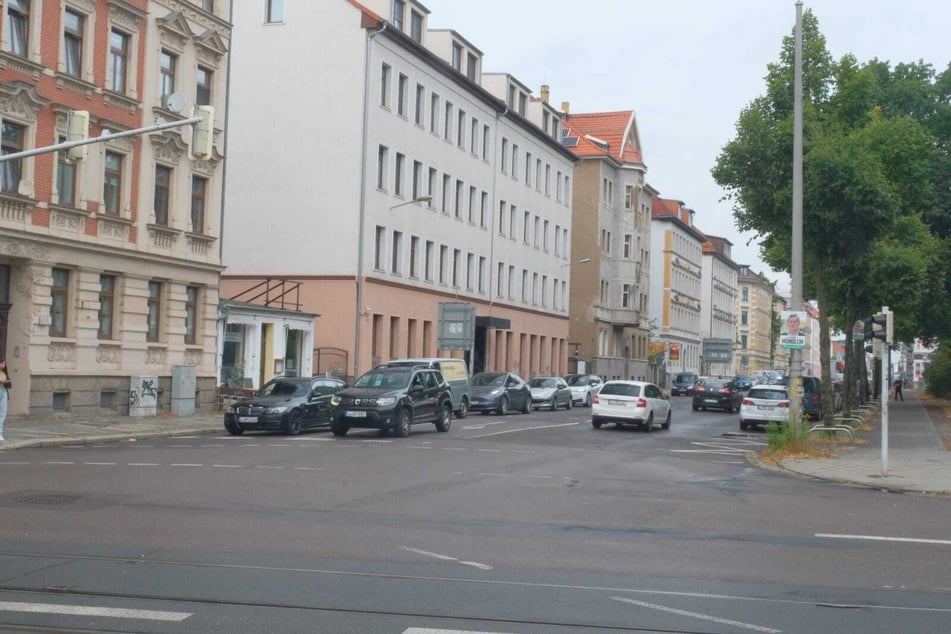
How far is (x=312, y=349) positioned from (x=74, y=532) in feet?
106

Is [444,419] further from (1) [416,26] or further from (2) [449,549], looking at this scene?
(1) [416,26]

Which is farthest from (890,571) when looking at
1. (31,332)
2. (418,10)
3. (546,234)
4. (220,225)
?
(546,234)

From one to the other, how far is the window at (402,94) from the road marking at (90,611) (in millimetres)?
43772

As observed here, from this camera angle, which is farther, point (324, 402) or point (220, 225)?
point (220, 225)

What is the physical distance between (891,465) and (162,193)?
22.3 m

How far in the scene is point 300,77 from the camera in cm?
4900

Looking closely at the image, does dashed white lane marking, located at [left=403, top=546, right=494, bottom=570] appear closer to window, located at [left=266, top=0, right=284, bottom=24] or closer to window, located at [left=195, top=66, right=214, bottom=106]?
window, located at [left=195, top=66, right=214, bottom=106]

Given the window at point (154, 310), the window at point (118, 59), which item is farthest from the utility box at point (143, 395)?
the window at point (118, 59)

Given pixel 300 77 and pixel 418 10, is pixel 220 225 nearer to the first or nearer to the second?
pixel 300 77

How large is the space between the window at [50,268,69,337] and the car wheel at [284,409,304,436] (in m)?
6.77

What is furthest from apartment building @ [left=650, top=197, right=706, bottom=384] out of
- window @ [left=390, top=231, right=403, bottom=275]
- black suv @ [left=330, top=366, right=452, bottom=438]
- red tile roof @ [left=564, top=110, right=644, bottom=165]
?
black suv @ [left=330, top=366, right=452, bottom=438]

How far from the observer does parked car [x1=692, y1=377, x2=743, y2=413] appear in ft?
175

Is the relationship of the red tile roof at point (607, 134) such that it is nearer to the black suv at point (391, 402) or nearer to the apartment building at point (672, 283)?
the apartment building at point (672, 283)

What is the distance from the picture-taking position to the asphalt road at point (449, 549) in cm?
826
